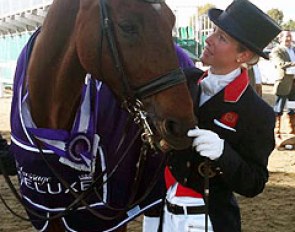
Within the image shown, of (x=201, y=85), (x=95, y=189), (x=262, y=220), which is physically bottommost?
(x=262, y=220)

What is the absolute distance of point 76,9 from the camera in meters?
2.10

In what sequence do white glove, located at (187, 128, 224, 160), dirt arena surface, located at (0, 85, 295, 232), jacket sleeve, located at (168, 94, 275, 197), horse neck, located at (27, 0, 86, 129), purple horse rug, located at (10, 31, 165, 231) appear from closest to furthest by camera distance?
white glove, located at (187, 128, 224, 160)
jacket sleeve, located at (168, 94, 275, 197)
horse neck, located at (27, 0, 86, 129)
purple horse rug, located at (10, 31, 165, 231)
dirt arena surface, located at (0, 85, 295, 232)

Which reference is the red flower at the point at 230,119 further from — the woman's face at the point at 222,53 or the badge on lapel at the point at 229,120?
the woman's face at the point at 222,53

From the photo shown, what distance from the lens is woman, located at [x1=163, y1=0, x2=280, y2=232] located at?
196 centimetres

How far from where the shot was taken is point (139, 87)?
73.9 inches

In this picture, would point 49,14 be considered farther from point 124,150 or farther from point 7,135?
point 7,135

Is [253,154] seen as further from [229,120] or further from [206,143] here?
[206,143]

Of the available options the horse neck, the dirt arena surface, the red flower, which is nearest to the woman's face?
the red flower

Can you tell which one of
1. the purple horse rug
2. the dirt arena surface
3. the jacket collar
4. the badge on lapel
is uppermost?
the jacket collar

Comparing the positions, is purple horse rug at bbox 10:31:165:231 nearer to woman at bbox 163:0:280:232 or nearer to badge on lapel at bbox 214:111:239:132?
woman at bbox 163:0:280:232

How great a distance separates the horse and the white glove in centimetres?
3

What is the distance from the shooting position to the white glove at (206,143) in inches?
70.3

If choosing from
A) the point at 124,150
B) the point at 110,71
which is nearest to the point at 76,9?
the point at 110,71

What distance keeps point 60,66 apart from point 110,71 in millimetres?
378
